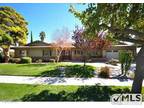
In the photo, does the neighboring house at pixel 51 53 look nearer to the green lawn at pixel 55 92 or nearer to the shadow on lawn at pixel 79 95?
the green lawn at pixel 55 92

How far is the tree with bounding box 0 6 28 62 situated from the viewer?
101 ft

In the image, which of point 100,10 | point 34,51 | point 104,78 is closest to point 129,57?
point 104,78

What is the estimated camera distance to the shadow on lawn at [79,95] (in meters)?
10.5

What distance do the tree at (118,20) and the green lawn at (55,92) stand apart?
1518mm

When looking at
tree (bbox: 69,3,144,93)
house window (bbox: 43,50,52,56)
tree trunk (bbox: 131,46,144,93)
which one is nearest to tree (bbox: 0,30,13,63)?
house window (bbox: 43,50,52,56)

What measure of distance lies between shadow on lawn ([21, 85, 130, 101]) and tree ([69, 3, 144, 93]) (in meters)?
1.27

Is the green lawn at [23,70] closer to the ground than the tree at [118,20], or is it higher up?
closer to the ground

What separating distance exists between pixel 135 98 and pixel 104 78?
5.85 m

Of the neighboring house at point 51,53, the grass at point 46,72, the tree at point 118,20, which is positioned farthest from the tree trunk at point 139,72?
the neighboring house at point 51,53

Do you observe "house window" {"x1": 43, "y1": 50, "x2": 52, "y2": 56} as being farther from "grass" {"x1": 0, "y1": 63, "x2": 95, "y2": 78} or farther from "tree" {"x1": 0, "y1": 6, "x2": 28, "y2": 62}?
"grass" {"x1": 0, "y1": 63, "x2": 95, "y2": 78}

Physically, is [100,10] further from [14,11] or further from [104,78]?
[14,11]

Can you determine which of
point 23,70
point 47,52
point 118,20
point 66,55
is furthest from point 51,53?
point 118,20

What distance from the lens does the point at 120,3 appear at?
35.7 feet

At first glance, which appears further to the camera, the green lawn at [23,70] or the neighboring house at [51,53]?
the neighboring house at [51,53]
